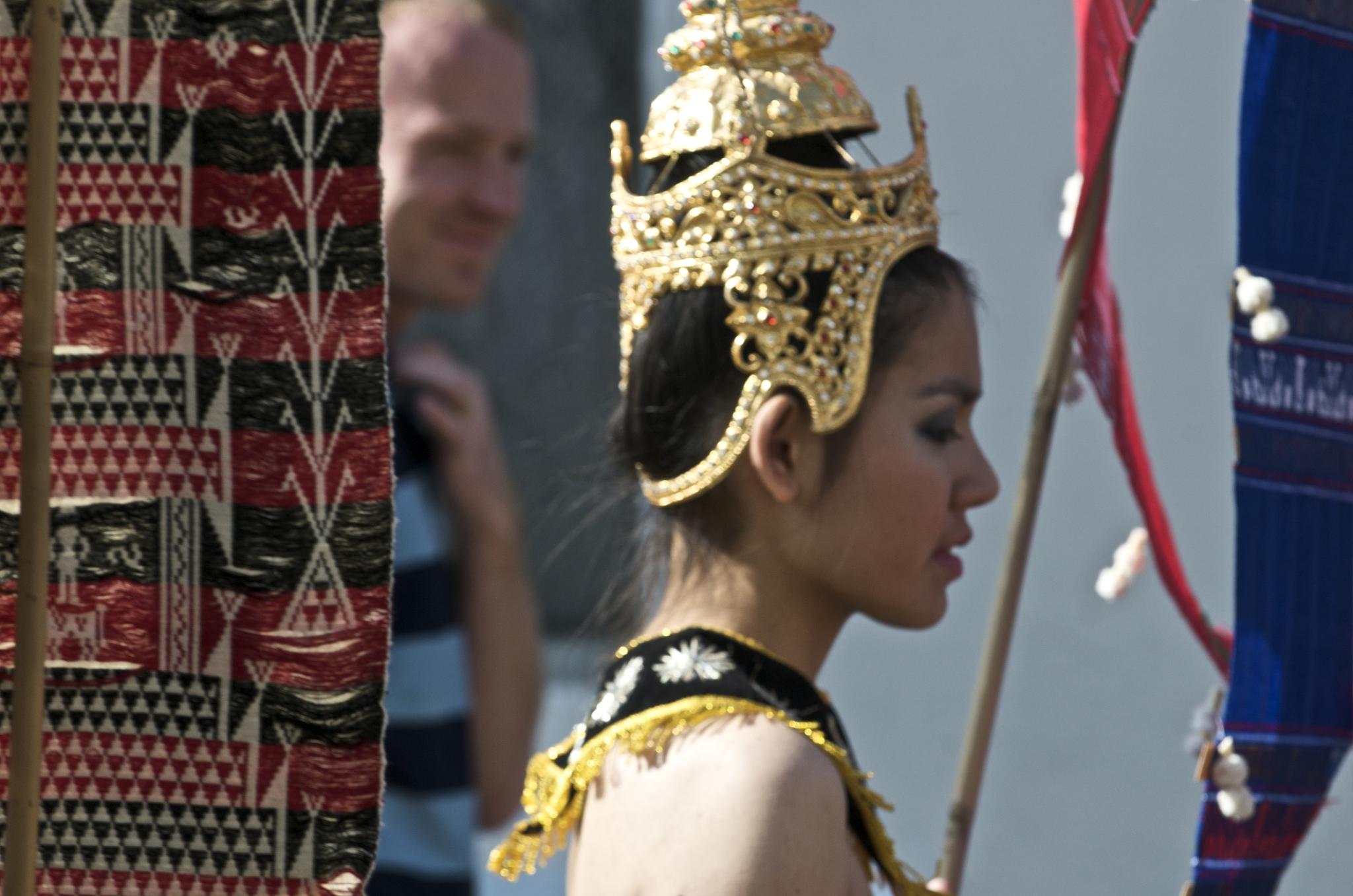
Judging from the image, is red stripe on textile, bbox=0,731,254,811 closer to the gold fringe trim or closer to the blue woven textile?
the gold fringe trim

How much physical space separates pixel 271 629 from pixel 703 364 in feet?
2.13

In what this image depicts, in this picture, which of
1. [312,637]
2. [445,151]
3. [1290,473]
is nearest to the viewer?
[312,637]

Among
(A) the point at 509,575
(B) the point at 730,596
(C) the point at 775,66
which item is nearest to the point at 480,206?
(A) the point at 509,575

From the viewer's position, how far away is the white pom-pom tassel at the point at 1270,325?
1999mm

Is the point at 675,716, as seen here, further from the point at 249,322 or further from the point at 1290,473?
the point at 1290,473

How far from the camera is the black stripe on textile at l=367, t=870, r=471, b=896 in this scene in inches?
91.8

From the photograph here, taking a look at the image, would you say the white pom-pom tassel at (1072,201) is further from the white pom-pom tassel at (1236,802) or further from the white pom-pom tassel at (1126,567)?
the white pom-pom tassel at (1236,802)

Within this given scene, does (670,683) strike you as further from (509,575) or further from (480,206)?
(480,206)

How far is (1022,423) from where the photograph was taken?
130 inches

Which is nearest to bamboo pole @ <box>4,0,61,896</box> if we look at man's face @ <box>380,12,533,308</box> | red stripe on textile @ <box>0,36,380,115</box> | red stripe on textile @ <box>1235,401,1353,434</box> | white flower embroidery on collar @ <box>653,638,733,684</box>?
red stripe on textile @ <box>0,36,380,115</box>

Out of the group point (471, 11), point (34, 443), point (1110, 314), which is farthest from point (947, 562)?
point (471, 11)

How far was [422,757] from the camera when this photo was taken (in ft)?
7.74

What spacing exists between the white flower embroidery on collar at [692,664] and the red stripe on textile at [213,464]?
20.0 inches

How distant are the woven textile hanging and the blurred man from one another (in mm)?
724
